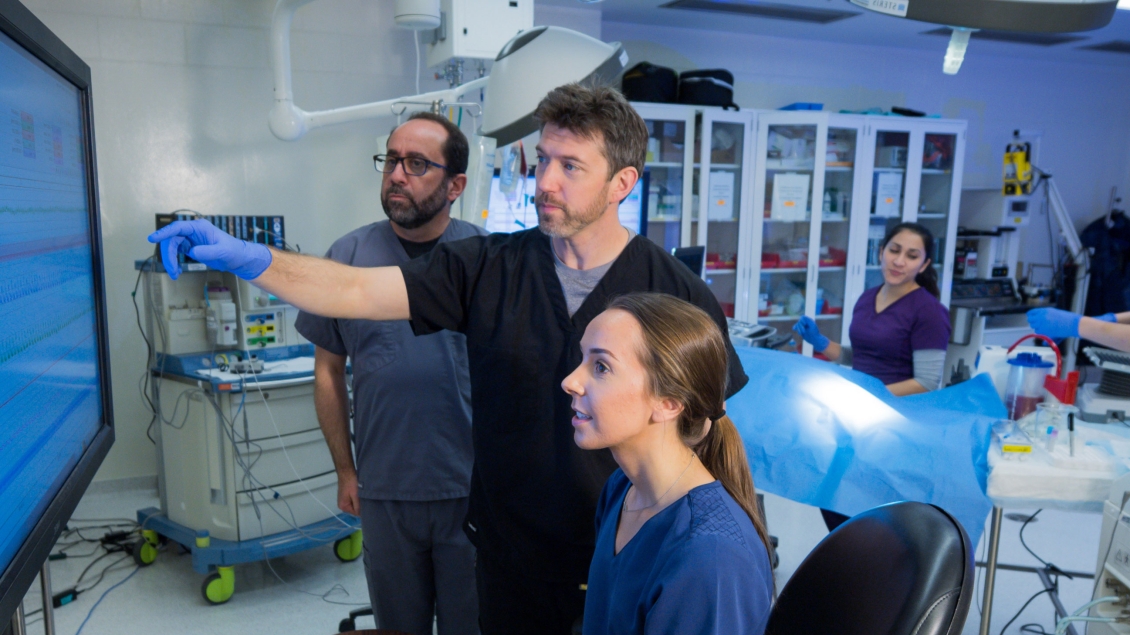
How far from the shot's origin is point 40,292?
937 mm

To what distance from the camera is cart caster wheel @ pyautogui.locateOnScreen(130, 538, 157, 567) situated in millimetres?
3057

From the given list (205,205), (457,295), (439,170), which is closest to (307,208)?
(205,205)

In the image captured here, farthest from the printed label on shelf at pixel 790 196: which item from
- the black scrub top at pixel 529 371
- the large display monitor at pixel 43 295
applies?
the large display monitor at pixel 43 295

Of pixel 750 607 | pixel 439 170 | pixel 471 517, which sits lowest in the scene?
pixel 471 517

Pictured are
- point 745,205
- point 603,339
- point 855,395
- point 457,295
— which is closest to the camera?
point 603,339

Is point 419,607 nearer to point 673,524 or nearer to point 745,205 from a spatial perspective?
point 673,524

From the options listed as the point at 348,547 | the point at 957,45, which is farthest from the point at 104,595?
the point at 957,45

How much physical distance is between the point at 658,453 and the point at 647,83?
12.7 feet

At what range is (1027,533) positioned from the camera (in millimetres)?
3479

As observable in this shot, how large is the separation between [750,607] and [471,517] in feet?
2.37

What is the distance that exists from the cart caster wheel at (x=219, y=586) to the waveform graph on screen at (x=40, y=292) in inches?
71.9

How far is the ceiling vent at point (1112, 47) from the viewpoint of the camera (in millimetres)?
→ 5550

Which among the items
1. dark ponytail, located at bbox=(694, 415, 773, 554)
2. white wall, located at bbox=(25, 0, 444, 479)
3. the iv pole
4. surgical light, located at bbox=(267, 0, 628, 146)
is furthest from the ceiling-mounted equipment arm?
the iv pole

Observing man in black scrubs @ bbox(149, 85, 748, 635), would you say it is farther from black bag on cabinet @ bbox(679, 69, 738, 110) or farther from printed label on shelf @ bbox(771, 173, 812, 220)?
printed label on shelf @ bbox(771, 173, 812, 220)
